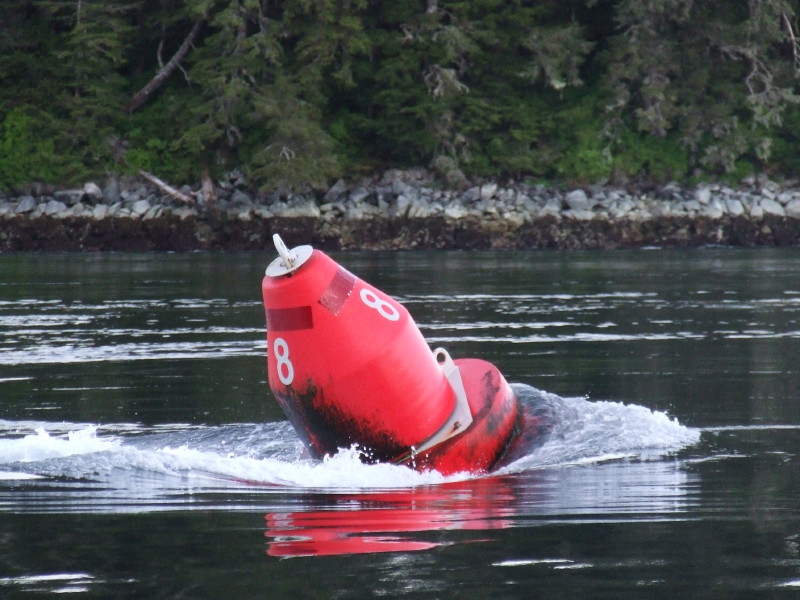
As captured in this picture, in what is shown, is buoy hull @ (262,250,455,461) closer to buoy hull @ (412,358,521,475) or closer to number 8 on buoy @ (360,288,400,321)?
number 8 on buoy @ (360,288,400,321)

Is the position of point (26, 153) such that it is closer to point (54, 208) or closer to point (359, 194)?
point (54, 208)

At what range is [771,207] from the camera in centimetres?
4250

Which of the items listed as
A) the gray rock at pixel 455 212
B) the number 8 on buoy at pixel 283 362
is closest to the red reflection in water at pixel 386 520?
the number 8 on buoy at pixel 283 362

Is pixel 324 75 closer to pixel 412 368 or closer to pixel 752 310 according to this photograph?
pixel 752 310

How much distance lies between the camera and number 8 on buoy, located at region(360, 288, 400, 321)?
26.1ft

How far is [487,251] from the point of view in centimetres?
3838

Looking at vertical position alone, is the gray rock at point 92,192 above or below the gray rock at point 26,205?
above

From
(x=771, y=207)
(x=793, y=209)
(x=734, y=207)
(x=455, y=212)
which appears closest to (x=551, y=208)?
(x=455, y=212)

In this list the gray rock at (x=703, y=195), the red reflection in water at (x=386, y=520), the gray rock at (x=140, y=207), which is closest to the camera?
the red reflection in water at (x=386, y=520)

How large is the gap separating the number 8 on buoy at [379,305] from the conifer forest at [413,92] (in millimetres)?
34396

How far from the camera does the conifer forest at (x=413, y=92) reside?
4384 centimetres

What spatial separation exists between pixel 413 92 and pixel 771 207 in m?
10.8

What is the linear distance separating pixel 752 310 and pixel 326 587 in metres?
13.9

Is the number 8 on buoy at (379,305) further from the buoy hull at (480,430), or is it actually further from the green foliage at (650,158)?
the green foliage at (650,158)
